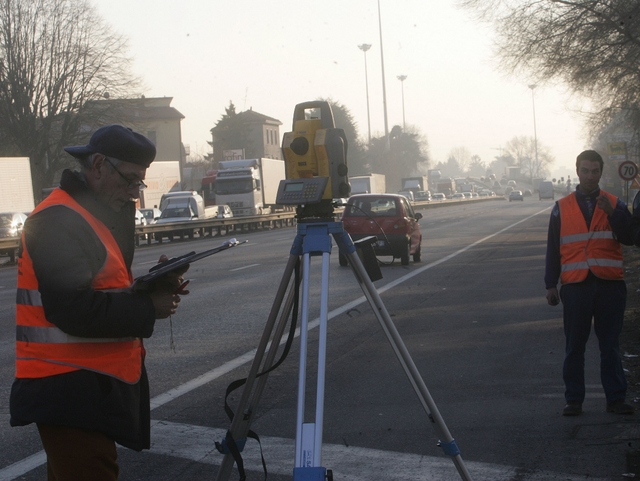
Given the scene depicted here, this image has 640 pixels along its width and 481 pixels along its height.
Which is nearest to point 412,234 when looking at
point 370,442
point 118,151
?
point 370,442

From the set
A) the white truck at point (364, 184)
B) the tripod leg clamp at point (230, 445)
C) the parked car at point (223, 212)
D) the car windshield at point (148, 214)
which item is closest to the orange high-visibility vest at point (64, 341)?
the tripod leg clamp at point (230, 445)

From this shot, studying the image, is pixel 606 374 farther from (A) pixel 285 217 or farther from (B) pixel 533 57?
(A) pixel 285 217

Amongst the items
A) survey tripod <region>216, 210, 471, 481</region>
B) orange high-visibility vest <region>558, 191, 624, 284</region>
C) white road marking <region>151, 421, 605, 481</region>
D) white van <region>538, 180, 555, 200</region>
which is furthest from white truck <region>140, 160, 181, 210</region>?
white van <region>538, 180, 555, 200</region>

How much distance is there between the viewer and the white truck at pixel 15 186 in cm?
3297

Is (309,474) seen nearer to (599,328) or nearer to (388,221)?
(599,328)

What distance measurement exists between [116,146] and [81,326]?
0.66m

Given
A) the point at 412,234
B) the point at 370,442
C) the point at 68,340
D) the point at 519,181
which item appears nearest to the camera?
the point at 68,340

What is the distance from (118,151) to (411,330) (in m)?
8.00

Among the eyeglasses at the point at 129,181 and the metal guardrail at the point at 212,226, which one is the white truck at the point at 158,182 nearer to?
the metal guardrail at the point at 212,226

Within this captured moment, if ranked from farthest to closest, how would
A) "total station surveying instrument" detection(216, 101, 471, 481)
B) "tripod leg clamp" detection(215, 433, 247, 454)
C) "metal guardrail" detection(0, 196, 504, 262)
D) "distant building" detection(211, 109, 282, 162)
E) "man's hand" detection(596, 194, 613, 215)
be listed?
"distant building" detection(211, 109, 282, 162), "metal guardrail" detection(0, 196, 504, 262), "man's hand" detection(596, 194, 613, 215), "tripod leg clamp" detection(215, 433, 247, 454), "total station surveying instrument" detection(216, 101, 471, 481)

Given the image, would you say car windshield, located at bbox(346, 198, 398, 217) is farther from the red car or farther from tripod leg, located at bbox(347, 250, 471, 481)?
tripod leg, located at bbox(347, 250, 471, 481)

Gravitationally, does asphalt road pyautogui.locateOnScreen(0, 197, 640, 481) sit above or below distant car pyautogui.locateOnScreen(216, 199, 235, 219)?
below

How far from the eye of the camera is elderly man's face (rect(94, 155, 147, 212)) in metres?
3.11

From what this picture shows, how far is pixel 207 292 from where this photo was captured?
15.8 meters
